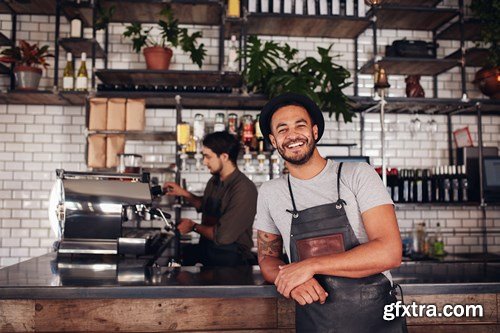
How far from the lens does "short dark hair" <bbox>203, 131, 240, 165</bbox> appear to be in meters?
3.38

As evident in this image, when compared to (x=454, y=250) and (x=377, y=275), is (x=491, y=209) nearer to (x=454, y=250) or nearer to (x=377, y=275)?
(x=454, y=250)

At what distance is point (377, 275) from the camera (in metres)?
1.70

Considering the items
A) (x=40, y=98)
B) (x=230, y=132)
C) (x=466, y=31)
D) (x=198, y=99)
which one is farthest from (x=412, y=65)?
(x=40, y=98)

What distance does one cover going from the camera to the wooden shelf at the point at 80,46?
4195 millimetres

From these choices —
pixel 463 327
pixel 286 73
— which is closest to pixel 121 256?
pixel 463 327

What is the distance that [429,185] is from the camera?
4547mm

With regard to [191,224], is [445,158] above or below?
above

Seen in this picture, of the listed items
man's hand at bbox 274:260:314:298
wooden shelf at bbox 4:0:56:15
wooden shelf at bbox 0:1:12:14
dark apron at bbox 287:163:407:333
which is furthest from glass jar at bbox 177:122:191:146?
man's hand at bbox 274:260:314:298

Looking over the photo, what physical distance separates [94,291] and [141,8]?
10.8 ft

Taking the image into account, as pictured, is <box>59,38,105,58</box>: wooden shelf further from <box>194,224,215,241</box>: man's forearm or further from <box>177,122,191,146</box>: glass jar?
<box>194,224,215,241</box>: man's forearm

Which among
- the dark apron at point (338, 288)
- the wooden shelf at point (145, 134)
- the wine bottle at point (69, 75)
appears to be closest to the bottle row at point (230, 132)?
the wooden shelf at point (145, 134)

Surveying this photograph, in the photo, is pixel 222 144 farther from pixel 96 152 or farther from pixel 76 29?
pixel 76 29

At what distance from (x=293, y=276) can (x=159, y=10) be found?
355cm

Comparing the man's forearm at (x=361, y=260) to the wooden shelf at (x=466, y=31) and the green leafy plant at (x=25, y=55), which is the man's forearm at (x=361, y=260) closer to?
the green leafy plant at (x=25, y=55)
